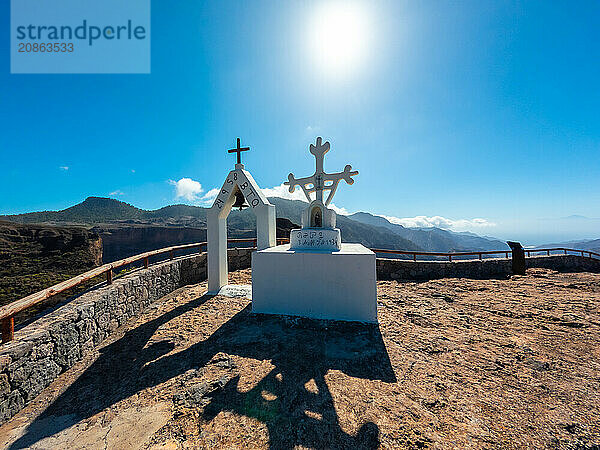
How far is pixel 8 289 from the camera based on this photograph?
941 cm

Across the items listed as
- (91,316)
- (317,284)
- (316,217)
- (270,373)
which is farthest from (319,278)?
(91,316)

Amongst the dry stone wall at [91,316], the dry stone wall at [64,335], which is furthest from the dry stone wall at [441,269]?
the dry stone wall at [64,335]

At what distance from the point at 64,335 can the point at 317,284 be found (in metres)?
4.85

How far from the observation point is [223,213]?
766 centimetres

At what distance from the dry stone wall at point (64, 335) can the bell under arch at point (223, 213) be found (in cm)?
176

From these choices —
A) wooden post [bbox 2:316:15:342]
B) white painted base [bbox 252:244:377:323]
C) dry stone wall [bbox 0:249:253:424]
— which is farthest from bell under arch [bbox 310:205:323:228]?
wooden post [bbox 2:316:15:342]

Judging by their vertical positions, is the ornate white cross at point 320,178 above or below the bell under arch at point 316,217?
above

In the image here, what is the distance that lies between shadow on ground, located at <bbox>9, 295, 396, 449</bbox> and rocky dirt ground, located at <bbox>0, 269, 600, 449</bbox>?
19mm

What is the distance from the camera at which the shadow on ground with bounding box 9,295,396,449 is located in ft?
8.55

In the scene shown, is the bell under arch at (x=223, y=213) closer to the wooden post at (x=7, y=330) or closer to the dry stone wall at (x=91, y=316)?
the dry stone wall at (x=91, y=316)

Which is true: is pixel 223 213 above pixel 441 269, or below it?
above

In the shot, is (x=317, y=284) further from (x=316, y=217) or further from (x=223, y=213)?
(x=223, y=213)

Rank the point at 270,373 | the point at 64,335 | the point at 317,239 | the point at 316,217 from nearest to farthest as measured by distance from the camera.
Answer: the point at 270,373, the point at 64,335, the point at 317,239, the point at 316,217

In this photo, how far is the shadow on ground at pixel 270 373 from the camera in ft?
8.55
